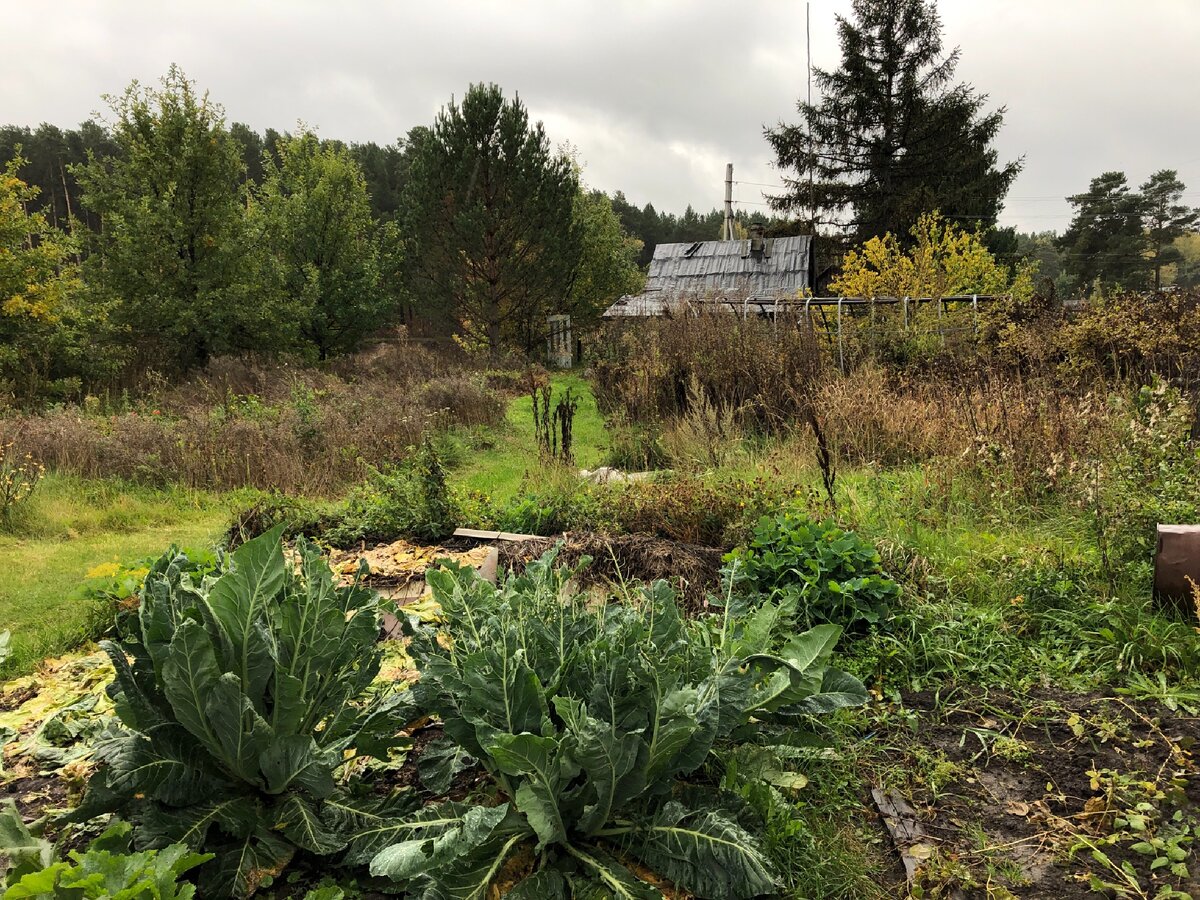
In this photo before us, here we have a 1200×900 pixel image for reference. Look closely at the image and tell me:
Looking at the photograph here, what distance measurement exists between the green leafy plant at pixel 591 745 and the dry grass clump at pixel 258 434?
5.10m

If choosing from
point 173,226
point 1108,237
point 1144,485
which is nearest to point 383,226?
point 173,226

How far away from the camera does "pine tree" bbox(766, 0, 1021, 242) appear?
80.0 feet

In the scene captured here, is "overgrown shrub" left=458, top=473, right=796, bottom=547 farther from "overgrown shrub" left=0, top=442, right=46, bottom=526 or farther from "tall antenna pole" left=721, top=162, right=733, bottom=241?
"tall antenna pole" left=721, top=162, right=733, bottom=241

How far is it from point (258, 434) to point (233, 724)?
660cm

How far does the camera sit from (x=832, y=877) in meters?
1.82

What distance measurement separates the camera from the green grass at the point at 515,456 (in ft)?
20.4

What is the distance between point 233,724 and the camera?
5.22 ft

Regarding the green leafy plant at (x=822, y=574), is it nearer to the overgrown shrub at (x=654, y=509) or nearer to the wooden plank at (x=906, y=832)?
the overgrown shrub at (x=654, y=509)

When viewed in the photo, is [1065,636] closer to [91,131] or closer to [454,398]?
[454,398]

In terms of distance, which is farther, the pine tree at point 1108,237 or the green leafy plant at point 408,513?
the pine tree at point 1108,237

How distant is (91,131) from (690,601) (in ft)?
164

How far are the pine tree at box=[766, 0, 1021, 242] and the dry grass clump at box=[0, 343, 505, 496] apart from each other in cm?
2087

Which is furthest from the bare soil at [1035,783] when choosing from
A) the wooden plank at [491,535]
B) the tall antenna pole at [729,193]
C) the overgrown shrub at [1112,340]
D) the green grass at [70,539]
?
the tall antenna pole at [729,193]

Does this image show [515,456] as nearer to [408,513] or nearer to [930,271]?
[408,513]
